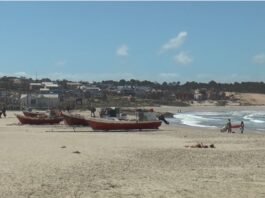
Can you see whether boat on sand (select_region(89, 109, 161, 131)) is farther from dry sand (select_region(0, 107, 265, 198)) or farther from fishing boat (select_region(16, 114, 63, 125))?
dry sand (select_region(0, 107, 265, 198))

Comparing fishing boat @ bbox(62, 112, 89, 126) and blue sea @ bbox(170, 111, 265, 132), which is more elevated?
fishing boat @ bbox(62, 112, 89, 126)

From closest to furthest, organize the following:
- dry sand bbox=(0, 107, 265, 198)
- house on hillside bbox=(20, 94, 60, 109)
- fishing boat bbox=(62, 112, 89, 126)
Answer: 1. dry sand bbox=(0, 107, 265, 198)
2. fishing boat bbox=(62, 112, 89, 126)
3. house on hillside bbox=(20, 94, 60, 109)

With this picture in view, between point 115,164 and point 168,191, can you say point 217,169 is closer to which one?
point 115,164

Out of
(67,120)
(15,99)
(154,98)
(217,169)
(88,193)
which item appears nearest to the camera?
(88,193)

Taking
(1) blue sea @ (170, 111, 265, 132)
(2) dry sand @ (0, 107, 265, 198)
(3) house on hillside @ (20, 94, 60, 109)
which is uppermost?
(3) house on hillside @ (20, 94, 60, 109)

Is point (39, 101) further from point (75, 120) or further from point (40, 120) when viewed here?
point (75, 120)

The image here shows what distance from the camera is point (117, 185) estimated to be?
13.0 metres

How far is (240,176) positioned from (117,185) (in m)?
3.87

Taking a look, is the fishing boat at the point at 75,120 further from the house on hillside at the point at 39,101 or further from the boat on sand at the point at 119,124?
the house on hillside at the point at 39,101

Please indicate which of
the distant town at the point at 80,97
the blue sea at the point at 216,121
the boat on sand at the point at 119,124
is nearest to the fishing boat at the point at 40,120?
the boat on sand at the point at 119,124

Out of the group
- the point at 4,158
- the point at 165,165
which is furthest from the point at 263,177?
the point at 4,158

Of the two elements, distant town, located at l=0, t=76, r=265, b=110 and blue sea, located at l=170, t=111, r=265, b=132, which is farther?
distant town, located at l=0, t=76, r=265, b=110

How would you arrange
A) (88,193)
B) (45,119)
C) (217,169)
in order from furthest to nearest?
1. (45,119)
2. (217,169)
3. (88,193)

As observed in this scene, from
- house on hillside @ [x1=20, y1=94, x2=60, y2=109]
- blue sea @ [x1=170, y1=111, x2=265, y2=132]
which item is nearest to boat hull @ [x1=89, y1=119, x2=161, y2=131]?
blue sea @ [x1=170, y1=111, x2=265, y2=132]
